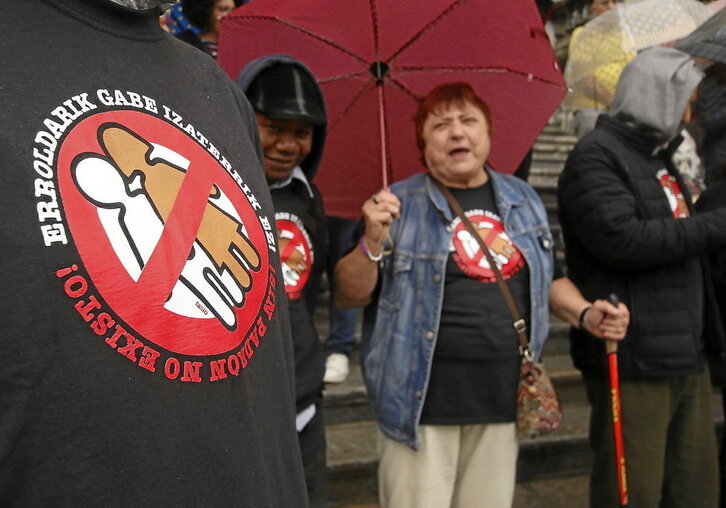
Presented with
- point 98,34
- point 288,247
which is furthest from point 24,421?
point 288,247

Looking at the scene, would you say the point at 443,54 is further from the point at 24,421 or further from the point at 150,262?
the point at 24,421

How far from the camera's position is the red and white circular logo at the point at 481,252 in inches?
91.3

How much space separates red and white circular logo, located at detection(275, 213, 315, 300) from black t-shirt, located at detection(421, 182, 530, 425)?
20.3 inches

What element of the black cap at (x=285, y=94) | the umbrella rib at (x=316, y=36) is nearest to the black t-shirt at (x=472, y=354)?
the black cap at (x=285, y=94)

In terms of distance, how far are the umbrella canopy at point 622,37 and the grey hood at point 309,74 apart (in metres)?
1.86

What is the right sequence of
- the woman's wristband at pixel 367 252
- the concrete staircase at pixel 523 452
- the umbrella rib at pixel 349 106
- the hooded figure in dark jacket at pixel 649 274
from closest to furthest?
1. the woman's wristband at pixel 367 252
2. the hooded figure in dark jacket at pixel 649 274
3. the umbrella rib at pixel 349 106
4. the concrete staircase at pixel 523 452

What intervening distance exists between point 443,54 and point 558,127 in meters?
5.46

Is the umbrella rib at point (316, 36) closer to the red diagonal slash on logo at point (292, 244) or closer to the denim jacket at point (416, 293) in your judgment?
the denim jacket at point (416, 293)

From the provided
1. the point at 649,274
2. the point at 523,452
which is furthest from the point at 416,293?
the point at 523,452

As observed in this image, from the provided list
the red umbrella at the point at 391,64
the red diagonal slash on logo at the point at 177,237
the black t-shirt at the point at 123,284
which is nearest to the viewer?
the black t-shirt at the point at 123,284

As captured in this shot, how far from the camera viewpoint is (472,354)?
89.7 inches

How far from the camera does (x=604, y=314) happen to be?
2.40 metres

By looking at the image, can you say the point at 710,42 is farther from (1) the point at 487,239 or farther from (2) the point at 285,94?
(2) the point at 285,94

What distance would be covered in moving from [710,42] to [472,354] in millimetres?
1516
